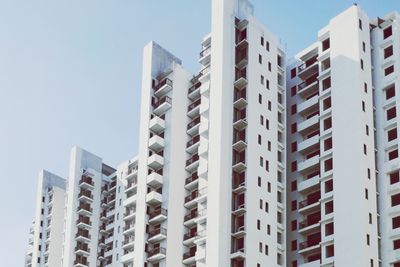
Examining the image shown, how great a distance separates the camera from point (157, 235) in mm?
79812

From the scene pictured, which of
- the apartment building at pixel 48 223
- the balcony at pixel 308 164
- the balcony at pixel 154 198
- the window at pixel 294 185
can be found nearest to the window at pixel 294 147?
the balcony at pixel 308 164

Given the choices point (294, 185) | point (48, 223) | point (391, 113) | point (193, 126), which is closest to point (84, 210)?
point (48, 223)

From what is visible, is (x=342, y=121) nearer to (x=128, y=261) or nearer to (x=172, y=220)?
(x=172, y=220)

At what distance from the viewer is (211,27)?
81.4 meters

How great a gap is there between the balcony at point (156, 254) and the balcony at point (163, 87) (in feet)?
65.5

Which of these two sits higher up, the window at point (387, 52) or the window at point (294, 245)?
the window at point (387, 52)

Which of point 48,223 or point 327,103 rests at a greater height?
point 48,223

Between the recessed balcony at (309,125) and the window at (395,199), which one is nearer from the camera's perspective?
the window at (395,199)

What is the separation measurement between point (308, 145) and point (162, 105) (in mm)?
20284

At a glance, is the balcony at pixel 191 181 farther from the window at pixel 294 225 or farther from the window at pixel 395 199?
the window at pixel 395 199

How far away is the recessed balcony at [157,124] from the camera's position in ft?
283

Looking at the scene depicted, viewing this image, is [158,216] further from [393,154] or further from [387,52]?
[387,52]

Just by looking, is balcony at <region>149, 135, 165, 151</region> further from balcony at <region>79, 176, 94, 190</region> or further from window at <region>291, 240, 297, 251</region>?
balcony at <region>79, 176, 94, 190</region>

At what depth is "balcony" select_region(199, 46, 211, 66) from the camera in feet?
276
